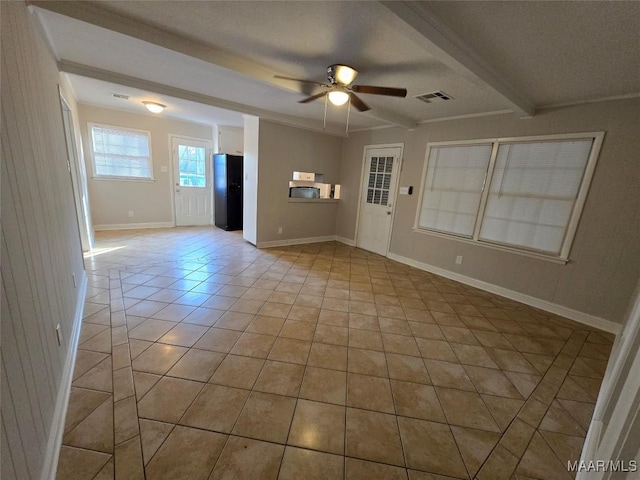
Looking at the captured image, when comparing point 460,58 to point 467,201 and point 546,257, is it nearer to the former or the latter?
point 467,201

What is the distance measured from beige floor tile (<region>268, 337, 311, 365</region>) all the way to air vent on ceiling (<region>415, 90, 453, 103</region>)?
10.2 ft

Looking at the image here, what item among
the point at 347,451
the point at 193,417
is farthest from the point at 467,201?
the point at 193,417

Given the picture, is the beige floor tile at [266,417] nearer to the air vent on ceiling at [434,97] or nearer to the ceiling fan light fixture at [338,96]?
the ceiling fan light fixture at [338,96]

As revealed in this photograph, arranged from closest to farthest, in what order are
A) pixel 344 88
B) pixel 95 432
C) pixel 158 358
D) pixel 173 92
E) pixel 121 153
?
pixel 95 432 → pixel 158 358 → pixel 344 88 → pixel 173 92 → pixel 121 153

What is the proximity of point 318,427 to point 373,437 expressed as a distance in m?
0.32

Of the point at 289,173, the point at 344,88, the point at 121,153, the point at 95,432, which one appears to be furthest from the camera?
the point at 121,153

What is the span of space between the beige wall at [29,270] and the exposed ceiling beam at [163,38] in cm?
27

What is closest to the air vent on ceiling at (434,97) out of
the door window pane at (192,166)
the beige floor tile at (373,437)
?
the beige floor tile at (373,437)

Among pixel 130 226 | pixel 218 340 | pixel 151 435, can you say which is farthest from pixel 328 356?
pixel 130 226

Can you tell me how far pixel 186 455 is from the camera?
4.26 ft

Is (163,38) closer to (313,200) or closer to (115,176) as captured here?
(313,200)

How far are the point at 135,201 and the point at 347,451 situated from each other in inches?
253

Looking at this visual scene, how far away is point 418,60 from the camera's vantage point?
2303 millimetres

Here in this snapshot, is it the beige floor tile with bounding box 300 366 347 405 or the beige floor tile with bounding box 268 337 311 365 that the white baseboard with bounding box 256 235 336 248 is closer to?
the beige floor tile with bounding box 268 337 311 365
